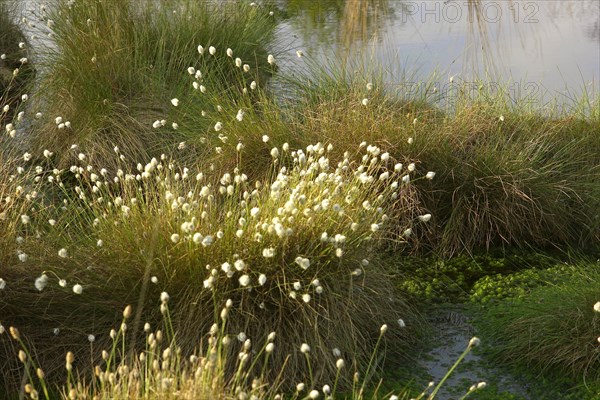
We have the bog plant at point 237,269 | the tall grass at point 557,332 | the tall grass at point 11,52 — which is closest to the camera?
the bog plant at point 237,269

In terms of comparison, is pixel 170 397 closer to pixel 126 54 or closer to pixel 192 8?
pixel 126 54

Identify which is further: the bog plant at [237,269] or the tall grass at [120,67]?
the tall grass at [120,67]

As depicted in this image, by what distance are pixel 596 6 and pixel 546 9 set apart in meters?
1.32

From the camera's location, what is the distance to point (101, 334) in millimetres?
5098

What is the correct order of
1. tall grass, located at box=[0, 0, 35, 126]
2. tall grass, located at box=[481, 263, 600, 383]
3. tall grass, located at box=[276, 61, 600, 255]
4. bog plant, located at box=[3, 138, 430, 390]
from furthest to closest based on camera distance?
tall grass, located at box=[0, 0, 35, 126] < tall grass, located at box=[276, 61, 600, 255] < tall grass, located at box=[481, 263, 600, 383] < bog plant, located at box=[3, 138, 430, 390]

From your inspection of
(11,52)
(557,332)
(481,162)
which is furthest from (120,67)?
(557,332)

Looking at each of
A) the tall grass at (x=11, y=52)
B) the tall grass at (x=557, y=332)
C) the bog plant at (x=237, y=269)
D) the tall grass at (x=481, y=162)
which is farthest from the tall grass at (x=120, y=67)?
the tall grass at (x=557, y=332)

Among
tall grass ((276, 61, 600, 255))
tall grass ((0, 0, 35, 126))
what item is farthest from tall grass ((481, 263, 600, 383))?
tall grass ((0, 0, 35, 126))

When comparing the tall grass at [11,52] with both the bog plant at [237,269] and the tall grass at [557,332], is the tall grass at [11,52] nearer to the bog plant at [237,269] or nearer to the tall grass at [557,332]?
the bog plant at [237,269]

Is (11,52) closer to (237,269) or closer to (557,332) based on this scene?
(237,269)

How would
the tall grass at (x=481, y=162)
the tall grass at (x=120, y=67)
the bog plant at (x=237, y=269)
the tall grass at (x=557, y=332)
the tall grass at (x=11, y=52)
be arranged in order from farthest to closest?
the tall grass at (x=11, y=52), the tall grass at (x=120, y=67), the tall grass at (x=481, y=162), the tall grass at (x=557, y=332), the bog plant at (x=237, y=269)

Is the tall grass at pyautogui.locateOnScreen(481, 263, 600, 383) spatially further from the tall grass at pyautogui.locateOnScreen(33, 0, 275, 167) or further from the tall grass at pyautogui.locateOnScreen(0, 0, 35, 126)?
the tall grass at pyautogui.locateOnScreen(0, 0, 35, 126)

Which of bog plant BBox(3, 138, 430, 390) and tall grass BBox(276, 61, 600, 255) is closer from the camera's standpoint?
bog plant BBox(3, 138, 430, 390)

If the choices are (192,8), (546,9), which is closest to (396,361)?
(192,8)
